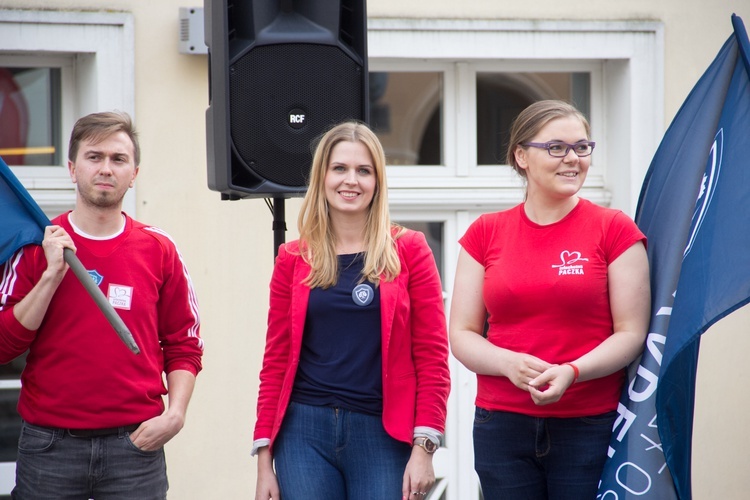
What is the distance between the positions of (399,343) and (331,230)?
1.29ft

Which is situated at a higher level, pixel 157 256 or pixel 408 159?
pixel 408 159

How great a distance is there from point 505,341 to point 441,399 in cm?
24

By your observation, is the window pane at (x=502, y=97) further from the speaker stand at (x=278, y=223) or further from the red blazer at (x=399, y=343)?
the red blazer at (x=399, y=343)

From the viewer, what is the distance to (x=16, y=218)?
3105 mm

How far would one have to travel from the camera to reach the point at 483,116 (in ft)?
16.8

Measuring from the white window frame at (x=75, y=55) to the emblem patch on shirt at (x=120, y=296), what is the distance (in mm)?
1513

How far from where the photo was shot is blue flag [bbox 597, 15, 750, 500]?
266cm

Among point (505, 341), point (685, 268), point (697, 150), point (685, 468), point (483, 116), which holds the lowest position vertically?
point (685, 468)

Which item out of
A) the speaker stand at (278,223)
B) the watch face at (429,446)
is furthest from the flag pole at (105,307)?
the watch face at (429,446)

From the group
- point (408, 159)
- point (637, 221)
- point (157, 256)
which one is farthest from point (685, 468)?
point (408, 159)

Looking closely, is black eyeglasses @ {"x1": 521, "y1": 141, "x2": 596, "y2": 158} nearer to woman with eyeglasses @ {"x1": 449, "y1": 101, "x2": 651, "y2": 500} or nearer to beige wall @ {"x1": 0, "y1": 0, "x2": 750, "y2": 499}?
woman with eyeglasses @ {"x1": 449, "y1": 101, "x2": 651, "y2": 500}

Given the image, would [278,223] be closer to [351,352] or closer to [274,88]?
[274,88]

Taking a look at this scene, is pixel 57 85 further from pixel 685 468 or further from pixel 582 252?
pixel 685 468

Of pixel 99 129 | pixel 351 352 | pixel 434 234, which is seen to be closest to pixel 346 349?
pixel 351 352
